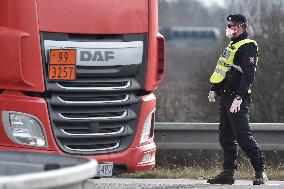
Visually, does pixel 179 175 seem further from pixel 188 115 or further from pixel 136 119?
pixel 188 115

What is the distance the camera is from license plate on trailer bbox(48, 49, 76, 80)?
28.0 feet

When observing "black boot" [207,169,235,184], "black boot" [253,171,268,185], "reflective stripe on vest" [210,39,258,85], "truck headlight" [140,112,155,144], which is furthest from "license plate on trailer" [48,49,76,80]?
"black boot" [253,171,268,185]

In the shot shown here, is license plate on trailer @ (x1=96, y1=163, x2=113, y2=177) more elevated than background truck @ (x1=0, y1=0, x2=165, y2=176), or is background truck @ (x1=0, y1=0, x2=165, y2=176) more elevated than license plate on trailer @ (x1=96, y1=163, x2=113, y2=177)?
background truck @ (x1=0, y1=0, x2=165, y2=176)

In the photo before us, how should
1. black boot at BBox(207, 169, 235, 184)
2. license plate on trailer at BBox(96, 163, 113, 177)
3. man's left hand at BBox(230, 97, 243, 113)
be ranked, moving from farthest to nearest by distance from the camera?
black boot at BBox(207, 169, 235, 184) → man's left hand at BBox(230, 97, 243, 113) → license plate on trailer at BBox(96, 163, 113, 177)

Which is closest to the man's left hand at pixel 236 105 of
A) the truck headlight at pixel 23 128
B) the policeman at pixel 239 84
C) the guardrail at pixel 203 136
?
the policeman at pixel 239 84

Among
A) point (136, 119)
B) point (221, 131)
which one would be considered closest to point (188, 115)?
point (221, 131)

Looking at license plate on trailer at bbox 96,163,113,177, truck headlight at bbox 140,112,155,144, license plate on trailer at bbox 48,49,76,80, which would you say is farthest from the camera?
truck headlight at bbox 140,112,155,144

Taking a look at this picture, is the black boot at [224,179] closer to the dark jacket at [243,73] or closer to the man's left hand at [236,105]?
the man's left hand at [236,105]

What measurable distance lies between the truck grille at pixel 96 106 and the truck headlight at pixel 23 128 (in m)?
0.15

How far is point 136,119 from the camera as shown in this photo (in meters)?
9.01

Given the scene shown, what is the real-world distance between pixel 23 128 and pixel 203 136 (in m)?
4.09

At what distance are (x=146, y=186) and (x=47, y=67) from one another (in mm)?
2145

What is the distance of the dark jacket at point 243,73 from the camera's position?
9.80 metres

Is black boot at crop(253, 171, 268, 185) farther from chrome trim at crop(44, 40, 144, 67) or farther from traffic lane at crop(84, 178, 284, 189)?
chrome trim at crop(44, 40, 144, 67)
